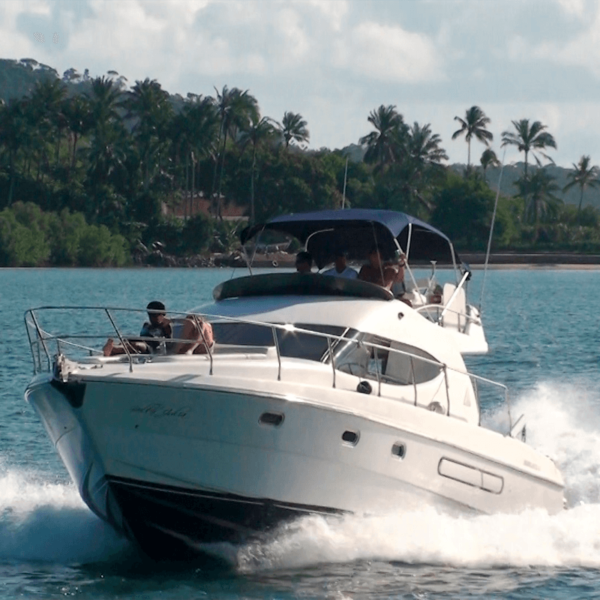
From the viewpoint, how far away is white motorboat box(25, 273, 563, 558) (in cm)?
1081

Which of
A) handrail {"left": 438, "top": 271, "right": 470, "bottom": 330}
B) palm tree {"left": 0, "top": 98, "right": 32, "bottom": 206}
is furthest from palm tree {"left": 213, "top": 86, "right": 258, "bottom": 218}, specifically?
handrail {"left": 438, "top": 271, "right": 470, "bottom": 330}

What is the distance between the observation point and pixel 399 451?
11.4 m

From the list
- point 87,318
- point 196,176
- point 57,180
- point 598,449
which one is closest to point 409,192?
point 196,176

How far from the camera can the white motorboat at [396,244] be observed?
14.3m

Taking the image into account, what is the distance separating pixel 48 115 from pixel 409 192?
1179 inches

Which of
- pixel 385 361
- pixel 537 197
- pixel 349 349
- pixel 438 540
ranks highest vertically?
pixel 537 197

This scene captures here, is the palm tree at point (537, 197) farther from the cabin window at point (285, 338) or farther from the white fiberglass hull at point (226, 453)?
the white fiberglass hull at point (226, 453)

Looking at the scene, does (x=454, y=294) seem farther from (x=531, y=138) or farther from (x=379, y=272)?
(x=531, y=138)

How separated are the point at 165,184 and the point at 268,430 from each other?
99951 millimetres

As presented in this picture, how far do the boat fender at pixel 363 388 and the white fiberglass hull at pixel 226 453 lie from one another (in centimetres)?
11

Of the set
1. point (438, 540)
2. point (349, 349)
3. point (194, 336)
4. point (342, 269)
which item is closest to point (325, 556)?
point (438, 540)

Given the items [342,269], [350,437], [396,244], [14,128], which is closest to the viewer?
[350,437]

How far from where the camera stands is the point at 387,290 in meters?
13.1

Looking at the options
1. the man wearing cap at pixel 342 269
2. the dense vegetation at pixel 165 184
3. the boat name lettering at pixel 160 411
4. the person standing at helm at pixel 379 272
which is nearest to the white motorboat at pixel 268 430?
the boat name lettering at pixel 160 411
